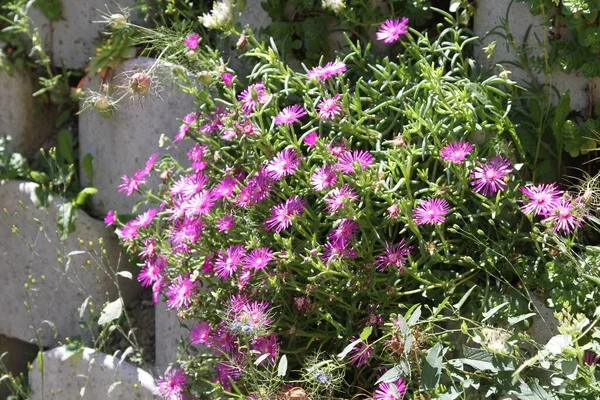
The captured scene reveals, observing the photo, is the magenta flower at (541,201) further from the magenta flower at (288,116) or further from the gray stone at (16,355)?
the gray stone at (16,355)

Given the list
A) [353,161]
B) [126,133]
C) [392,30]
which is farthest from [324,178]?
[126,133]

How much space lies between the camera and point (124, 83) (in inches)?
116

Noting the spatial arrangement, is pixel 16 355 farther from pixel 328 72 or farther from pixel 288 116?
pixel 328 72

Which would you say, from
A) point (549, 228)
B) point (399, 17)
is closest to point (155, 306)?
point (399, 17)

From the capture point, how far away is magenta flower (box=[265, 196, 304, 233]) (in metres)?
2.19

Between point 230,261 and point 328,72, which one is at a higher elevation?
point 328,72

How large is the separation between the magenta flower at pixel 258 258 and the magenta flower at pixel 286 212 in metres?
0.06

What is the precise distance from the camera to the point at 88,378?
9.43 feet

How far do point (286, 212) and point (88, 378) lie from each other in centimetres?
109

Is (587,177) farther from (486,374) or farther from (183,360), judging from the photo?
(183,360)

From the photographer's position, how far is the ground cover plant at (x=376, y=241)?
2.03m

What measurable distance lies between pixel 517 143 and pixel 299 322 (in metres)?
0.71

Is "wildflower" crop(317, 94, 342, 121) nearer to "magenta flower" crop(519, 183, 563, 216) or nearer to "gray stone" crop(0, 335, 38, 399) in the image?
→ "magenta flower" crop(519, 183, 563, 216)

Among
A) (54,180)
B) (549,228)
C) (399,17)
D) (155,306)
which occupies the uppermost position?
(399,17)
